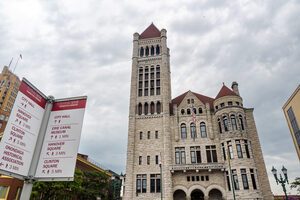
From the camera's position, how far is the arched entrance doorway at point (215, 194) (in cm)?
3157

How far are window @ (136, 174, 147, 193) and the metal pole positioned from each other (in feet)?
98.4

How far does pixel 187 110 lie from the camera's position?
3806 centimetres

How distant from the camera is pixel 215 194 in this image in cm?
3188

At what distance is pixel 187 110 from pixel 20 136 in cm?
3418

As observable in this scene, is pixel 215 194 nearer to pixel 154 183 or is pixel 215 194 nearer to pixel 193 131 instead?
pixel 154 183

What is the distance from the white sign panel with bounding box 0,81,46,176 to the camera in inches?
200

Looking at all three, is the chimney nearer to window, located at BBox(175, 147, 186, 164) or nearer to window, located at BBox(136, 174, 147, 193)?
window, located at BBox(175, 147, 186, 164)

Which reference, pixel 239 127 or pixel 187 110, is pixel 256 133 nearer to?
pixel 239 127

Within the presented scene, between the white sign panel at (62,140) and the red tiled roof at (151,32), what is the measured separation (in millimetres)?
42882

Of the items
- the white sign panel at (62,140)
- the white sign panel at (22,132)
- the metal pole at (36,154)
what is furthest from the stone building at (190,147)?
the white sign panel at (22,132)

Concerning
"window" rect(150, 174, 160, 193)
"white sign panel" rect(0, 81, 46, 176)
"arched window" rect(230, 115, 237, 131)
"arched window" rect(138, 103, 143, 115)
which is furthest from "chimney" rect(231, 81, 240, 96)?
"white sign panel" rect(0, 81, 46, 176)

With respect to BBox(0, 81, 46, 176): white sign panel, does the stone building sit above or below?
above

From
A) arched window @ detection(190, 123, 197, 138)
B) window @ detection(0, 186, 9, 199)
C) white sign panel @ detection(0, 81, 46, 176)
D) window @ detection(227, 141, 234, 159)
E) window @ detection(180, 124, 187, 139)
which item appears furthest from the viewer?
window @ detection(180, 124, 187, 139)

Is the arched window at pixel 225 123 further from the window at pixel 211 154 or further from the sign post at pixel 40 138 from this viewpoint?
the sign post at pixel 40 138
